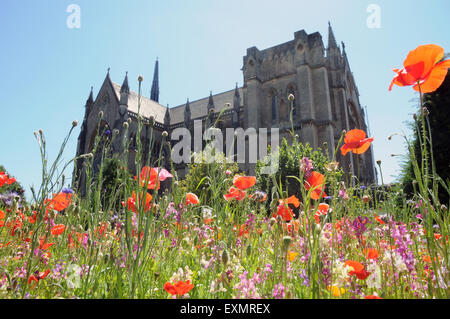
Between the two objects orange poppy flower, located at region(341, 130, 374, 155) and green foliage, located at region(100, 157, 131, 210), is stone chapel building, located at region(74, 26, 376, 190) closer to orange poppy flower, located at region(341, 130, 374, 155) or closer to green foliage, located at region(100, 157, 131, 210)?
green foliage, located at region(100, 157, 131, 210)

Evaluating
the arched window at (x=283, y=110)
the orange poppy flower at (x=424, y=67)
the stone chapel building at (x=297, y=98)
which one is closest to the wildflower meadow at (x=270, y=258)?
the orange poppy flower at (x=424, y=67)

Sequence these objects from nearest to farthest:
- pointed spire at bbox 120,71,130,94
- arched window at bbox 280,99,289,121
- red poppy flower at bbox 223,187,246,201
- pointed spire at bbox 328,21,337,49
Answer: red poppy flower at bbox 223,187,246,201 < arched window at bbox 280,99,289,121 < pointed spire at bbox 328,21,337,49 < pointed spire at bbox 120,71,130,94

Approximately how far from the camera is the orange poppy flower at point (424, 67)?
3.88 feet

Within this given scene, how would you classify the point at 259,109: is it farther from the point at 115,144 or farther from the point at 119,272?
the point at 119,272

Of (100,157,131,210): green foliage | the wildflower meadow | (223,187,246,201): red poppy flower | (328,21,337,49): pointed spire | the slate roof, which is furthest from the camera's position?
the slate roof

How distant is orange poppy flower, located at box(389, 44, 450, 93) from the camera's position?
1183 mm

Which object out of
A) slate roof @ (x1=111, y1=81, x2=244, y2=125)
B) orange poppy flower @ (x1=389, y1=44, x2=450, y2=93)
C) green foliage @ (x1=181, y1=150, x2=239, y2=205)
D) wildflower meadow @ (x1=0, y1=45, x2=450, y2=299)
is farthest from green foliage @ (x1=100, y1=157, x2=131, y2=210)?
slate roof @ (x1=111, y1=81, x2=244, y2=125)

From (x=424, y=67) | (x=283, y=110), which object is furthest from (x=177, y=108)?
(x=424, y=67)

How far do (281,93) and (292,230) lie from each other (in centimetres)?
2542

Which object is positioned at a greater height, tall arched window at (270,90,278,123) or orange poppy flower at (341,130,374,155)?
tall arched window at (270,90,278,123)

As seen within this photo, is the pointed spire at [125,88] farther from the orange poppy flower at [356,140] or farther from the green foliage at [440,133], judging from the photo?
the orange poppy flower at [356,140]
